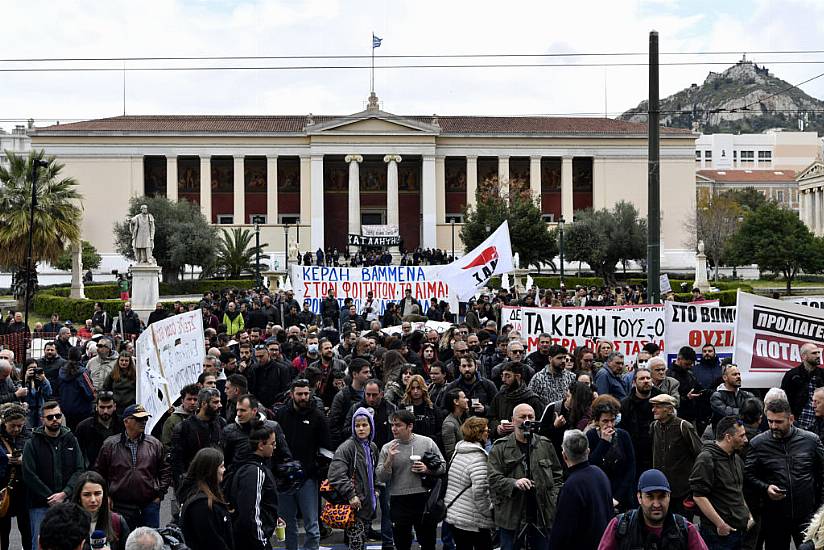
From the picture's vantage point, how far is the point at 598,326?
48.0 ft

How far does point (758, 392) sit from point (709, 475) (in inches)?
197

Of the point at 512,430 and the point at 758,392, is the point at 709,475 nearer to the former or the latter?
the point at 512,430

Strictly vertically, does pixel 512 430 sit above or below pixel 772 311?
below

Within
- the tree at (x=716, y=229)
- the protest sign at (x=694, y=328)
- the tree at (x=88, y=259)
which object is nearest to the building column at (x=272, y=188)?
the tree at (x=88, y=259)

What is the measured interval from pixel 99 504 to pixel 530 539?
3.18m

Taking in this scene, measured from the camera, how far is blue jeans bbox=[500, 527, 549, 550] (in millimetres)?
Result: 7652

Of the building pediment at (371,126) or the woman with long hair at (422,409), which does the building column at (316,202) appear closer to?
the building pediment at (371,126)

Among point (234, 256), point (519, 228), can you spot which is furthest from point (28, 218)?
point (519, 228)

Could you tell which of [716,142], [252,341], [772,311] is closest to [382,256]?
[252,341]

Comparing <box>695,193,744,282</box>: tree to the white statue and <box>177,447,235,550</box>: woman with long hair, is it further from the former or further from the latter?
<box>177,447,235,550</box>: woman with long hair

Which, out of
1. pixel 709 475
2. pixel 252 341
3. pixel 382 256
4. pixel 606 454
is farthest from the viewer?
pixel 382 256

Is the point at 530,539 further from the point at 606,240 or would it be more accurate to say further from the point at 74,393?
the point at 606,240

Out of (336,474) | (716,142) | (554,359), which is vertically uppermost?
(716,142)

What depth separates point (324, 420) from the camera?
913cm
